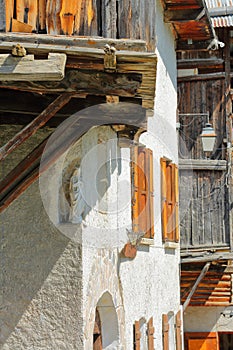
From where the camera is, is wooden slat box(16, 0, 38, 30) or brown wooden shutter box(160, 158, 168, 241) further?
brown wooden shutter box(160, 158, 168, 241)

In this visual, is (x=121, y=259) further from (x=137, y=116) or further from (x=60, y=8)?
(x=60, y=8)

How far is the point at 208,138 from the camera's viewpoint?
49.9ft

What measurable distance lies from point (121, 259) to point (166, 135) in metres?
4.10

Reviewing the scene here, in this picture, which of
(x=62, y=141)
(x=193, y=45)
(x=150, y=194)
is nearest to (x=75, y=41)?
(x=62, y=141)

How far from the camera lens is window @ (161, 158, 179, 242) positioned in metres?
12.8

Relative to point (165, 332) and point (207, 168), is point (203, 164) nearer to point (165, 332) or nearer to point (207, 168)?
point (207, 168)

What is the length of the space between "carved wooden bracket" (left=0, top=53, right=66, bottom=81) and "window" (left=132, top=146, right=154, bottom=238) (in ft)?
15.1

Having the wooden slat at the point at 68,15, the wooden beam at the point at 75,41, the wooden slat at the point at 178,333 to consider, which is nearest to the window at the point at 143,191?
the wooden slat at the point at 178,333

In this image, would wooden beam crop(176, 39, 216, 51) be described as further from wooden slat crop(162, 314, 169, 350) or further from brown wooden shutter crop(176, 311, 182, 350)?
wooden slat crop(162, 314, 169, 350)

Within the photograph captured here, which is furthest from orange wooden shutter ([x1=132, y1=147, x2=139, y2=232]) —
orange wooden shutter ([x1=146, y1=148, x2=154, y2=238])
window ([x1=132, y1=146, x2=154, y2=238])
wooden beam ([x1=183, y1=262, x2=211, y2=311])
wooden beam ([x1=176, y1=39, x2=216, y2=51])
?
wooden beam ([x1=183, y1=262, x2=211, y2=311])

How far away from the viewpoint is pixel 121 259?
31.8 ft

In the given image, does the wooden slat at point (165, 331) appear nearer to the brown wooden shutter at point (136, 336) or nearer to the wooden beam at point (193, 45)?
the brown wooden shutter at point (136, 336)

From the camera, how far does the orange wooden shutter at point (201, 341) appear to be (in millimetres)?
17297

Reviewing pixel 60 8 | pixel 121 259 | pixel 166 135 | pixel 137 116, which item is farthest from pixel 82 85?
pixel 166 135
